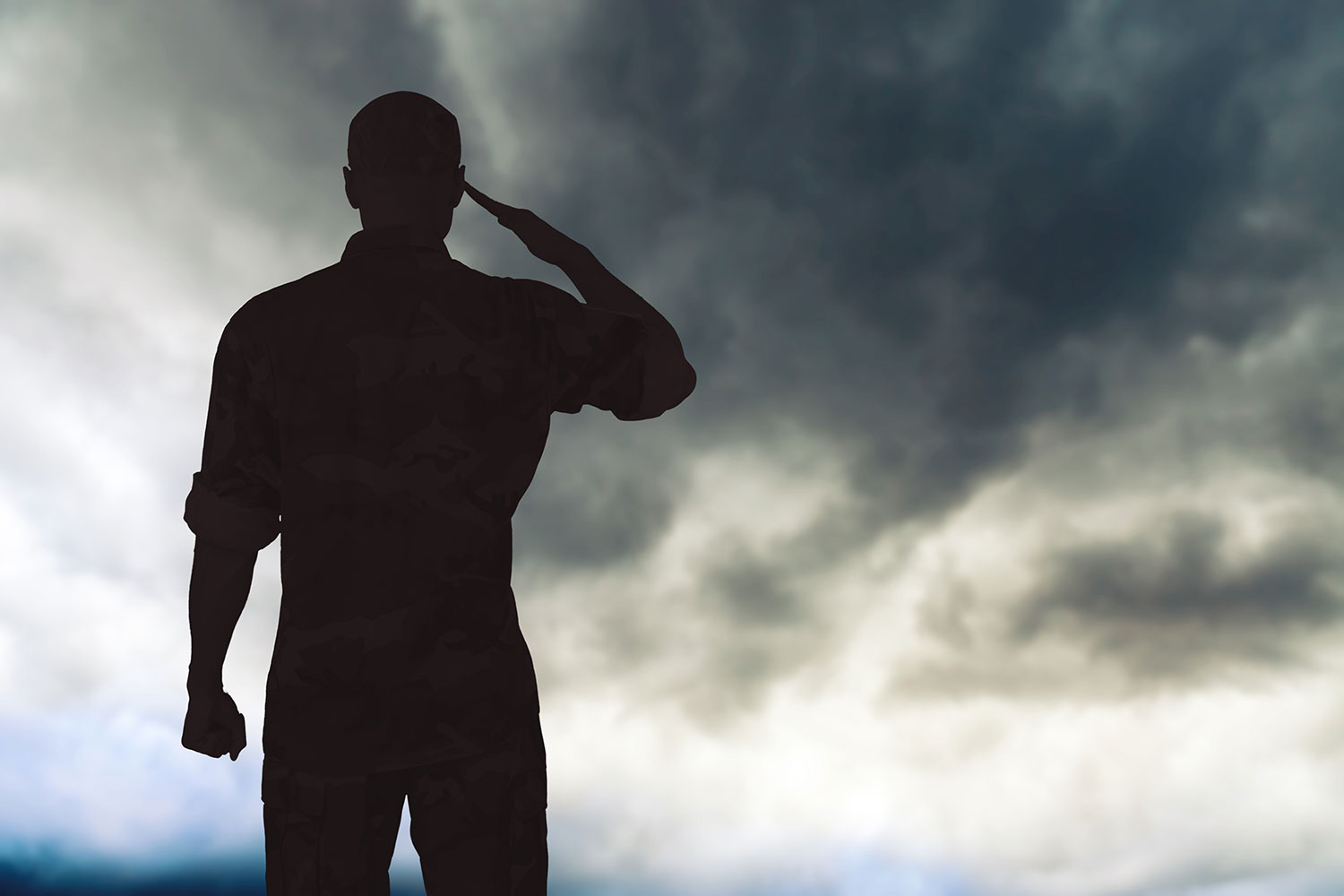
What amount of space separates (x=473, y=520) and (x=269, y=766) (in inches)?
52.7

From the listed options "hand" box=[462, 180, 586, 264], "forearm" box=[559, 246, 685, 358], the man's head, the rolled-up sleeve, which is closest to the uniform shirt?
the rolled-up sleeve

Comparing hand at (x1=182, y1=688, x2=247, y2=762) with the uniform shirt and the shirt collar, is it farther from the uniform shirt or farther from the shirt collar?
the shirt collar

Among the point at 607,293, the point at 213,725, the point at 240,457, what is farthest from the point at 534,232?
the point at 213,725

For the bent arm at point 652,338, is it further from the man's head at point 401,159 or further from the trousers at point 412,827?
the trousers at point 412,827

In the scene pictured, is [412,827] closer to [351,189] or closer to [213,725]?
[213,725]

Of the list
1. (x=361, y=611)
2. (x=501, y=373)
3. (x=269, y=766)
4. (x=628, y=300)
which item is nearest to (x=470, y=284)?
(x=501, y=373)

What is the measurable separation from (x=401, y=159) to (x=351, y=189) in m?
0.33

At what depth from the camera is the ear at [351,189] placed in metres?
5.48

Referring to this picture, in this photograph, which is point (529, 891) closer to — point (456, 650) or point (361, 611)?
point (456, 650)

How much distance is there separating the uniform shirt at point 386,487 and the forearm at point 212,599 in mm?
86

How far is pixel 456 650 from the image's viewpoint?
4.88m

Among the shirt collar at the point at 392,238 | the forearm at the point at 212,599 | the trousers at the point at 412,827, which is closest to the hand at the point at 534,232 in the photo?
the shirt collar at the point at 392,238

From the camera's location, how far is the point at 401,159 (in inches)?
211

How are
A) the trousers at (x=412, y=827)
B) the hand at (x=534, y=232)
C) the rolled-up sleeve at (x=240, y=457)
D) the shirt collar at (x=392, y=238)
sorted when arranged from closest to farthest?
the trousers at (x=412, y=827), the rolled-up sleeve at (x=240, y=457), the shirt collar at (x=392, y=238), the hand at (x=534, y=232)
